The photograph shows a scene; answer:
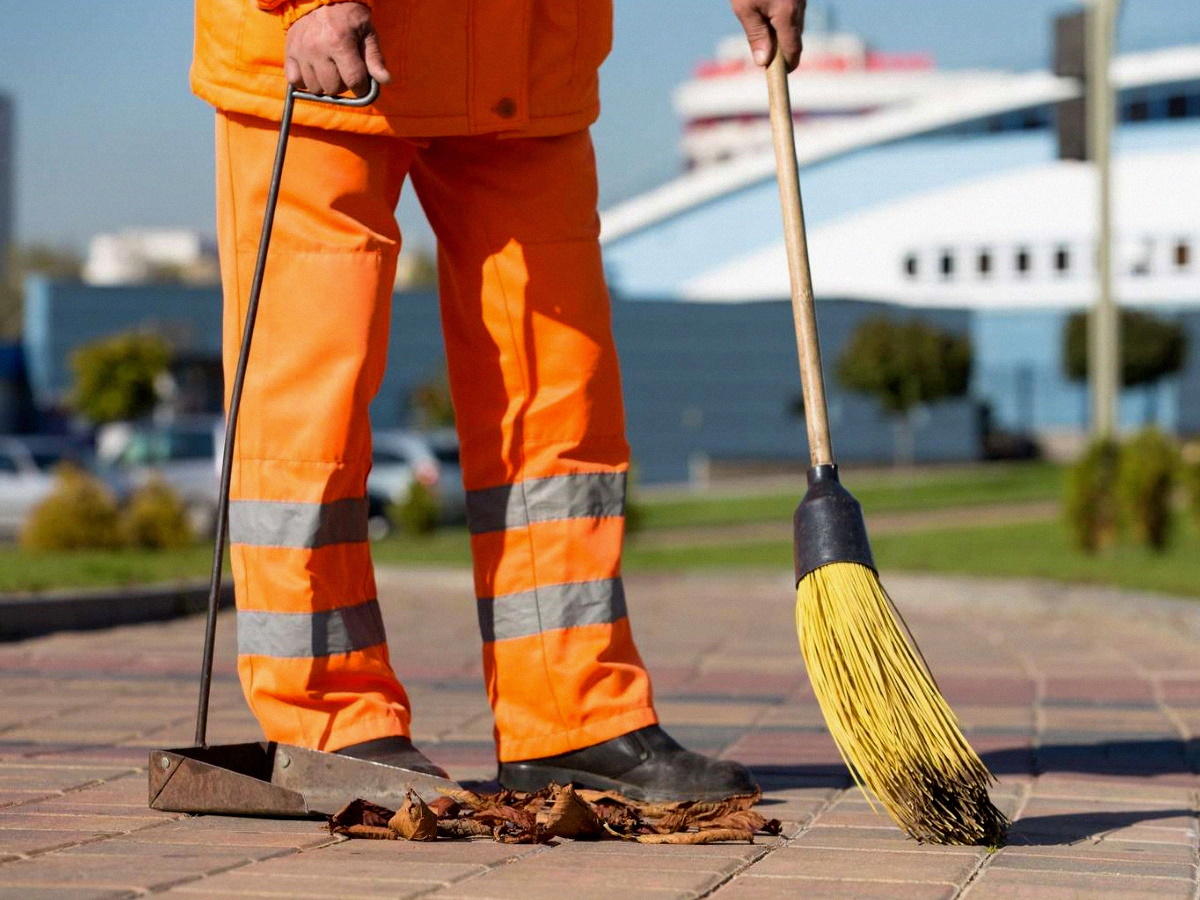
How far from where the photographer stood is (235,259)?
3.33 meters

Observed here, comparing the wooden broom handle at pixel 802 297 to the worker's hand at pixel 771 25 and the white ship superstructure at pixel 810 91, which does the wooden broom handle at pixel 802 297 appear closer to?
the worker's hand at pixel 771 25

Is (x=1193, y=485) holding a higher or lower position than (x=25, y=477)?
lower

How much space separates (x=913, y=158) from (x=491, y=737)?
2294 inches

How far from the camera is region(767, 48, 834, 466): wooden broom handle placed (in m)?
3.14

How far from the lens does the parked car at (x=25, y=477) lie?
69.0ft

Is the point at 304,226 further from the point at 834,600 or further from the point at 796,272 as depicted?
the point at 834,600

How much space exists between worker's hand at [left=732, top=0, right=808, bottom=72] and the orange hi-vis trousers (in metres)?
0.39

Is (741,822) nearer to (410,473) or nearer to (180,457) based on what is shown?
(180,457)

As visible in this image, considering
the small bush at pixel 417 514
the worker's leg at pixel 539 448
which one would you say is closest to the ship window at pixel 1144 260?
the small bush at pixel 417 514

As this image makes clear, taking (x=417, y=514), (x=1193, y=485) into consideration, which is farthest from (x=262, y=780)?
(x=417, y=514)

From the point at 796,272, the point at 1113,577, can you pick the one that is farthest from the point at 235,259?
the point at 1113,577

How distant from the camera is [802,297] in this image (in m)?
3.19

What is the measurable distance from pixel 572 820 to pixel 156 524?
Result: 13.2 meters

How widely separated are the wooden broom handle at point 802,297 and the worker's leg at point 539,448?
17.4 inches
